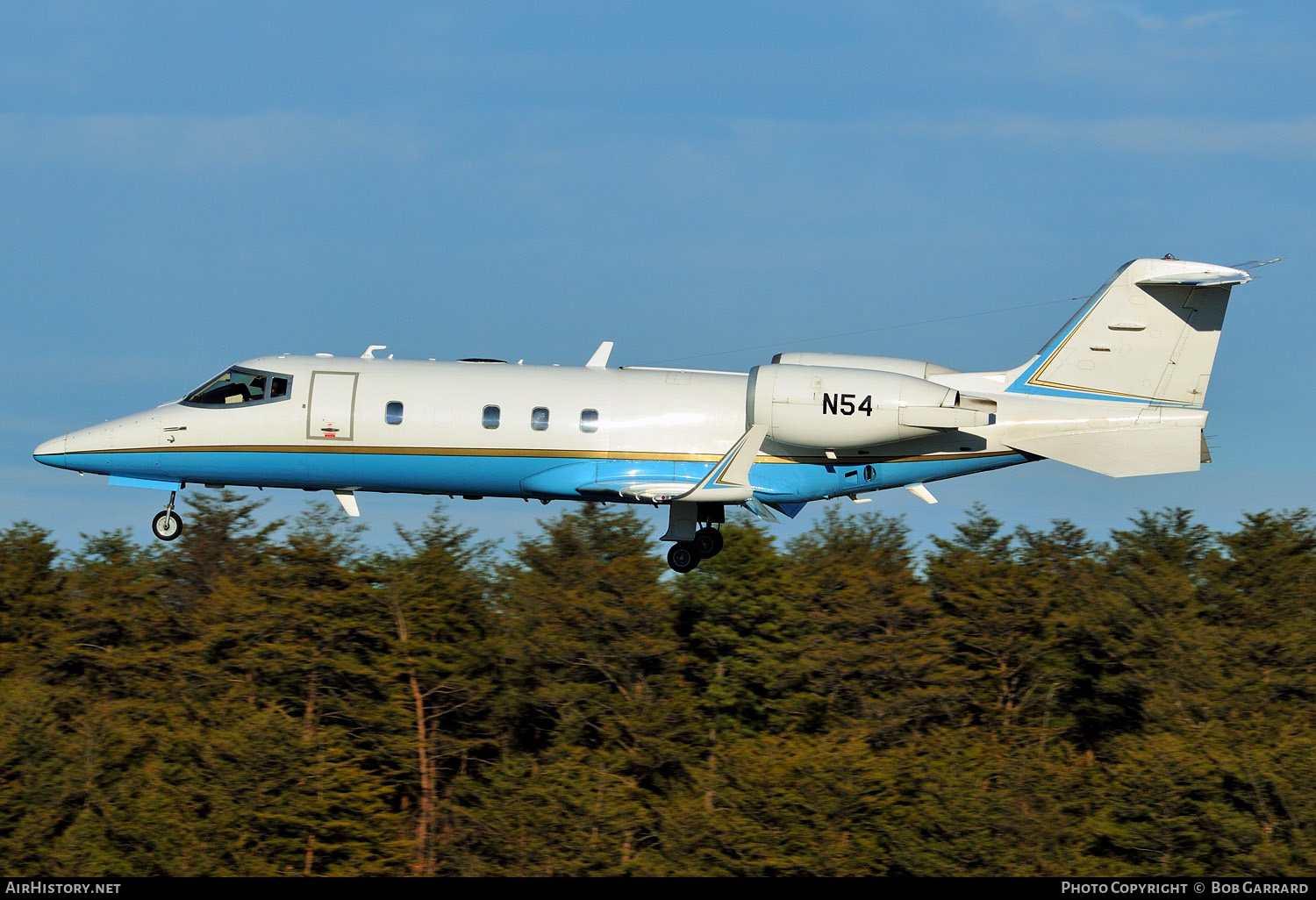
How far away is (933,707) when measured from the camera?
48688mm

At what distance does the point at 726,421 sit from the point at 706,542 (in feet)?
8.10

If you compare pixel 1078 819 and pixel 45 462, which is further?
pixel 1078 819

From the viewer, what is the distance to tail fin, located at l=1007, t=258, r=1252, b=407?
1093 inches

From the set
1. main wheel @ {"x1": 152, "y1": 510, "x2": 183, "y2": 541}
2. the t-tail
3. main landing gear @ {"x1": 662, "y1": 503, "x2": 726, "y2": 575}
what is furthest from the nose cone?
the t-tail

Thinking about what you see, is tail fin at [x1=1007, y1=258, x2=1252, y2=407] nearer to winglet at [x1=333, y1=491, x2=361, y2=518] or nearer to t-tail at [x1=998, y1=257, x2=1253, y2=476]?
t-tail at [x1=998, y1=257, x2=1253, y2=476]

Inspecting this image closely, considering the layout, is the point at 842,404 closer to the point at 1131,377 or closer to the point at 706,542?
the point at 706,542

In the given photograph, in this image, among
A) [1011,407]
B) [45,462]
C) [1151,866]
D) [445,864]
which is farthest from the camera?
[445,864]

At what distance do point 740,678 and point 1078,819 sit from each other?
12804 mm

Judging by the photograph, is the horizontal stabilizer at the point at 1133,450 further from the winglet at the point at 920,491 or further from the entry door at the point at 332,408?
the entry door at the point at 332,408

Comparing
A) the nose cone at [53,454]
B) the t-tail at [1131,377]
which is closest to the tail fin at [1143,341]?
the t-tail at [1131,377]

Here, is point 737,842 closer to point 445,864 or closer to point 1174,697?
point 445,864

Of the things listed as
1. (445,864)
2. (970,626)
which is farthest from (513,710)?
(970,626)

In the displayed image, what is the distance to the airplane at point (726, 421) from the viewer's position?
87.9 feet

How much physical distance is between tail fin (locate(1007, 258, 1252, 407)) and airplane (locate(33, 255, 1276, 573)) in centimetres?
3
